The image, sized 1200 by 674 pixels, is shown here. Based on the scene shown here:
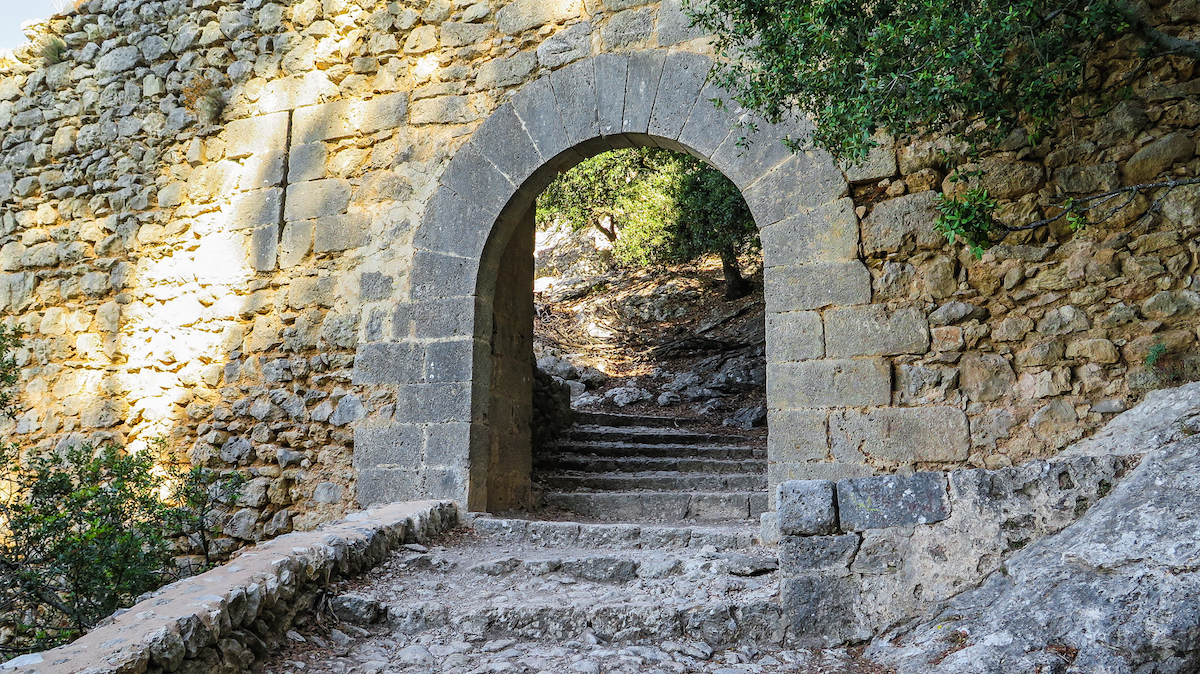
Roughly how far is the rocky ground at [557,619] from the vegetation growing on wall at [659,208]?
6.56 m

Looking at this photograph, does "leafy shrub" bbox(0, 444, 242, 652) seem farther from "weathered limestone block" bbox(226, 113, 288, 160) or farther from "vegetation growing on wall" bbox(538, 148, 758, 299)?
"vegetation growing on wall" bbox(538, 148, 758, 299)

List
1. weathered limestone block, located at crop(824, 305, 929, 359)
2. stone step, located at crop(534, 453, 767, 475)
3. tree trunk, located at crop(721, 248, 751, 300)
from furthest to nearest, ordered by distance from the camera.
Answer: tree trunk, located at crop(721, 248, 751, 300)
stone step, located at crop(534, 453, 767, 475)
weathered limestone block, located at crop(824, 305, 929, 359)

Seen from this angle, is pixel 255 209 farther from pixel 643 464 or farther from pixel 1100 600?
pixel 1100 600

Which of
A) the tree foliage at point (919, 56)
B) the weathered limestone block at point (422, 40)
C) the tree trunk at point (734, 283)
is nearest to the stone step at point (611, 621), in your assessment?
the tree foliage at point (919, 56)

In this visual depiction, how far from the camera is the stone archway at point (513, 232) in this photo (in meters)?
4.27

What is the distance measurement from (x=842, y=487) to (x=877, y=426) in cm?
126

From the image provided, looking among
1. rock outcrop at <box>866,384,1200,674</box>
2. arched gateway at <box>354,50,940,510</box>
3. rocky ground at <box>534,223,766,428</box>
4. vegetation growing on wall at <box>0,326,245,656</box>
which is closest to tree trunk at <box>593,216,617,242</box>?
rocky ground at <box>534,223,766,428</box>

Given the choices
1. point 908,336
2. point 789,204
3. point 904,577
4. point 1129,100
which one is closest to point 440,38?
point 789,204

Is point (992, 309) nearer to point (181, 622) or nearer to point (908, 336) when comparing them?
point (908, 336)

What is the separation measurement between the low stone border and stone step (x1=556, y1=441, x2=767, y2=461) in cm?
331

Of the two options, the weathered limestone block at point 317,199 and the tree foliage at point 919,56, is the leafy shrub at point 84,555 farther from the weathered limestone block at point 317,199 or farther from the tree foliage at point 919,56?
the tree foliage at point 919,56

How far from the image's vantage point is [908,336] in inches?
161

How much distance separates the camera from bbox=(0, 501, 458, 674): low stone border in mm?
2129

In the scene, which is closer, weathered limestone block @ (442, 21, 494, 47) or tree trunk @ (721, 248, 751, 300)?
weathered limestone block @ (442, 21, 494, 47)
